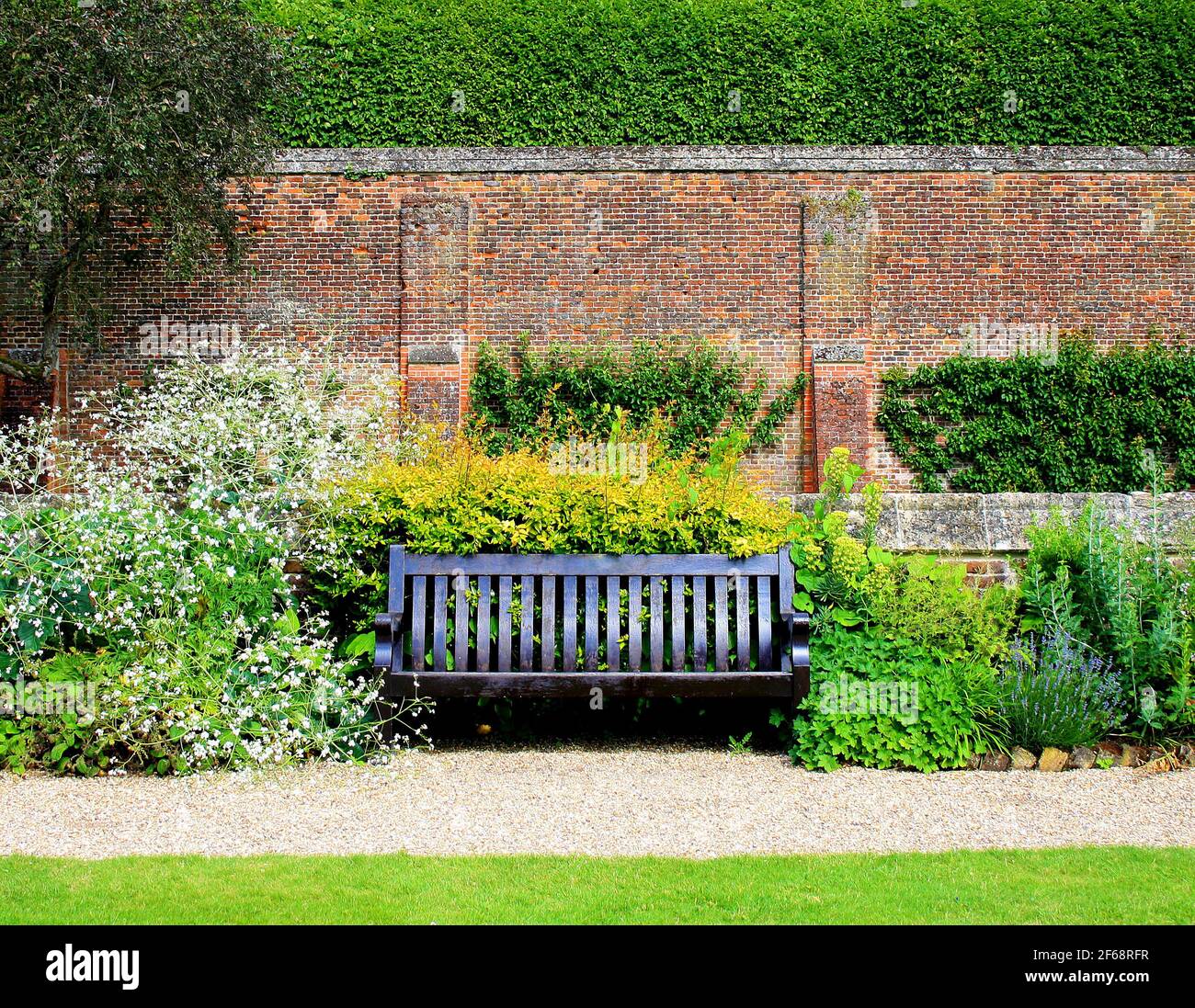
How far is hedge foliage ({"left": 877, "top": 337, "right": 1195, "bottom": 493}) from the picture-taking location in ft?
41.8

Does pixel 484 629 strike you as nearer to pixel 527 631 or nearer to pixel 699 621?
pixel 527 631

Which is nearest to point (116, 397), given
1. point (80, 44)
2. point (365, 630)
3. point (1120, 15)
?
point (80, 44)

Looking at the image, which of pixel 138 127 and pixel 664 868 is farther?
pixel 138 127

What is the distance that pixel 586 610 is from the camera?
516 centimetres

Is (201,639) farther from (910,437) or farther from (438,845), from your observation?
(910,437)

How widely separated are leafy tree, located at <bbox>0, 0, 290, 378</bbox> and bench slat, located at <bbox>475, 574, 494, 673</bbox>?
7.28 m

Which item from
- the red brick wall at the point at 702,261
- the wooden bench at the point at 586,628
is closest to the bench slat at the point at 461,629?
the wooden bench at the point at 586,628

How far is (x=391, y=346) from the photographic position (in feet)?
42.5

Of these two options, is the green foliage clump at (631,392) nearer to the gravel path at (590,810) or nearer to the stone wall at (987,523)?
the stone wall at (987,523)

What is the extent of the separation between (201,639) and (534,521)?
1.73 meters

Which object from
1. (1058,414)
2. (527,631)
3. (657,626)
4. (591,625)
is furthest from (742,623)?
(1058,414)

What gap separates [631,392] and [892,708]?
830 centimetres

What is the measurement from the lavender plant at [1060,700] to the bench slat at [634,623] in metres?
1.76

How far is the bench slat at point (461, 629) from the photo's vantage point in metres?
5.10
